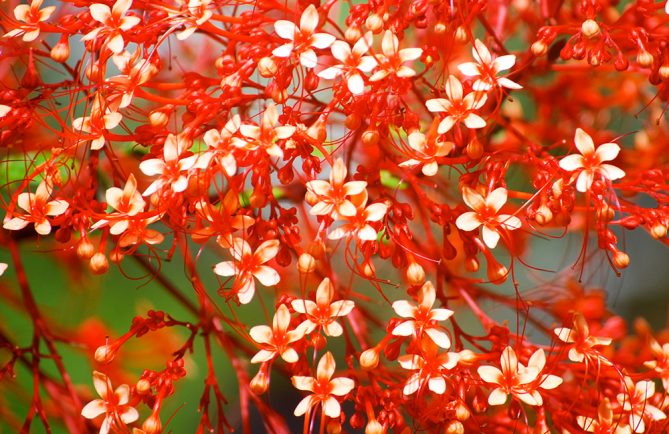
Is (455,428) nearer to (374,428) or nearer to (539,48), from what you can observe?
(374,428)

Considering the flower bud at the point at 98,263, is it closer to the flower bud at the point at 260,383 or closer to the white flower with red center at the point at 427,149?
the flower bud at the point at 260,383

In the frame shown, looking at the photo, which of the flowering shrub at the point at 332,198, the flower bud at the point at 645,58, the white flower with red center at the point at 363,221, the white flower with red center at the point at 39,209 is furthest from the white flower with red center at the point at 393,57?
the white flower with red center at the point at 39,209

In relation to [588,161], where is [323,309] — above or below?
below

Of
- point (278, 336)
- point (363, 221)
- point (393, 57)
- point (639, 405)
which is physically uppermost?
point (393, 57)

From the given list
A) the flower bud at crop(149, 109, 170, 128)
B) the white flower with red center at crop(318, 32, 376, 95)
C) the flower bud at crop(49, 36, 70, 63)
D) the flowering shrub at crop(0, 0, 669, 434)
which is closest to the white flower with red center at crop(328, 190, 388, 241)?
the flowering shrub at crop(0, 0, 669, 434)

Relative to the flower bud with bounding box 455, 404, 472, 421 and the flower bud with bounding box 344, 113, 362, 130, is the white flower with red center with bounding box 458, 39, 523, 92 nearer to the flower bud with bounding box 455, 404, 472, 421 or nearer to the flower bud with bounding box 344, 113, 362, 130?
the flower bud with bounding box 344, 113, 362, 130

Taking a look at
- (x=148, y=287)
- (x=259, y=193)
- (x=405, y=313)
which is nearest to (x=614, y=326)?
(x=405, y=313)

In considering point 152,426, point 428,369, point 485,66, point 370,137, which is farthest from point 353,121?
point 152,426
